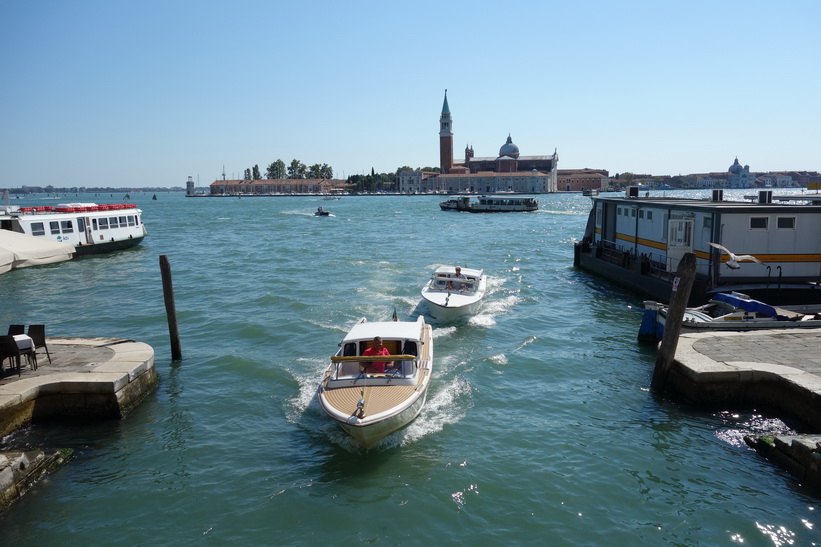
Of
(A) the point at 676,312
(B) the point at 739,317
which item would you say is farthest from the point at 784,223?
(A) the point at 676,312

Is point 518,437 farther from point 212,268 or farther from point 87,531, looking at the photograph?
point 212,268

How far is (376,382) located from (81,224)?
133 ft

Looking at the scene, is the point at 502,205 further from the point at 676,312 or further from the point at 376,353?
the point at 376,353

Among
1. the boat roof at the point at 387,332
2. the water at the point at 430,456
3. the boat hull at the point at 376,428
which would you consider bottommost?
the water at the point at 430,456

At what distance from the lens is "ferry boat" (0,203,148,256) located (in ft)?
136

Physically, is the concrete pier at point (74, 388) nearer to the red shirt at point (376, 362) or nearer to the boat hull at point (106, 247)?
the red shirt at point (376, 362)

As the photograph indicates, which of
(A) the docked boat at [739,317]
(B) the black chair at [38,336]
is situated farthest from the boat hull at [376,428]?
(A) the docked boat at [739,317]

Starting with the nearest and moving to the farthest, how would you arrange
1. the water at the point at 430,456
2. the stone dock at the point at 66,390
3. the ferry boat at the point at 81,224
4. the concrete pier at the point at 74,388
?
the water at the point at 430,456 → the stone dock at the point at 66,390 → the concrete pier at the point at 74,388 → the ferry boat at the point at 81,224

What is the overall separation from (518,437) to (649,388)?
484 centimetres

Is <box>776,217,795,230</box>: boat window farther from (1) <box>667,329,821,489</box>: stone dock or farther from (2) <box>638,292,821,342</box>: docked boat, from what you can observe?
(1) <box>667,329,821,489</box>: stone dock

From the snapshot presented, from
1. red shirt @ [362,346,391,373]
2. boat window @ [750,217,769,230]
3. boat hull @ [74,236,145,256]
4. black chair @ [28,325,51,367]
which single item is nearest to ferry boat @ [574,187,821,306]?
boat window @ [750,217,769,230]

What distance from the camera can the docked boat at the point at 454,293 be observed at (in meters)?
22.9

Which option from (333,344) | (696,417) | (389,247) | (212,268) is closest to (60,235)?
(212,268)

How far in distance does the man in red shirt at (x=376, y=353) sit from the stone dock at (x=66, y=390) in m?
5.79
